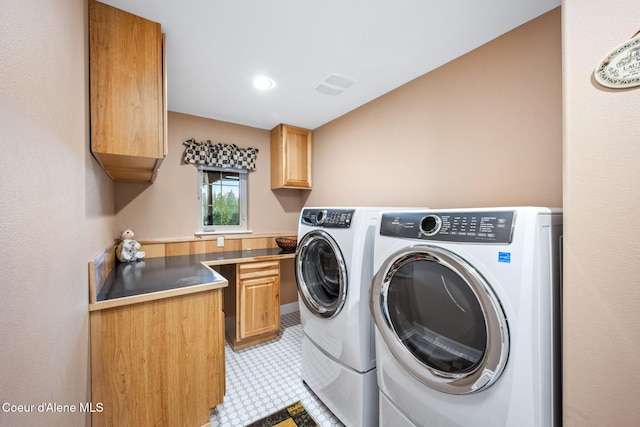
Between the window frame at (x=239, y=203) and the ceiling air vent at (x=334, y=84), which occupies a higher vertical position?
the ceiling air vent at (x=334, y=84)

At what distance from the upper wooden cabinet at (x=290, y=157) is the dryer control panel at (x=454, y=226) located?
2060 mm

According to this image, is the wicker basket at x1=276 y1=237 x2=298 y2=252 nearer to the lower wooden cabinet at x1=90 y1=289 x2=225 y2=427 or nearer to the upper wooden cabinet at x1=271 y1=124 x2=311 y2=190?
the upper wooden cabinet at x1=271 y1=124 x2=311 y2=190

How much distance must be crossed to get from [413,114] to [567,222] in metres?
1.52

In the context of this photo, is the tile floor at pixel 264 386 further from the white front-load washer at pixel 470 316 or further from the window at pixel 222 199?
the window at pixel 222 199

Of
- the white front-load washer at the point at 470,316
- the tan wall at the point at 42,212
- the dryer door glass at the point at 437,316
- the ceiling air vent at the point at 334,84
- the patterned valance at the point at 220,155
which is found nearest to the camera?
the tan wall at the point at 42,212

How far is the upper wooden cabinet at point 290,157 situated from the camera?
9.93 feet

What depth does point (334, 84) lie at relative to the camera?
208cm

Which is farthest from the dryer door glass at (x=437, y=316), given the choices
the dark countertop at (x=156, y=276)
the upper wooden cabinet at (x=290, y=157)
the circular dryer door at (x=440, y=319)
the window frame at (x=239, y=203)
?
the window frame at (x=239, y=203)

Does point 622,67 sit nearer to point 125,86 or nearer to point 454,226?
point 454,226

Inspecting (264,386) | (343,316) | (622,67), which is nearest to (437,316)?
(343,316)

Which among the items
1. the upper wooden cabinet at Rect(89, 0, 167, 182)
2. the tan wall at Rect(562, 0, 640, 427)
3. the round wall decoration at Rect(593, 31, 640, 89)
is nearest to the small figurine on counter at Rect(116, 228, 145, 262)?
the upper wooden cabinet at Rect(89, 0, 167, 182)

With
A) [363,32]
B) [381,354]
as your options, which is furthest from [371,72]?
[381,354]

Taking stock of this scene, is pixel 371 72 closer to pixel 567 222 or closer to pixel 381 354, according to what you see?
pixel 567 222

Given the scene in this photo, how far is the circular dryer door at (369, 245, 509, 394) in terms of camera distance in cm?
85
